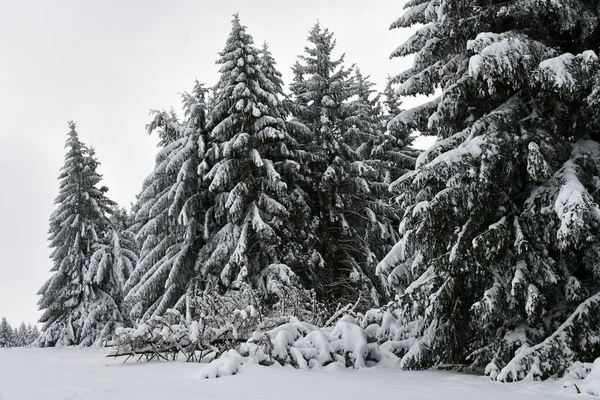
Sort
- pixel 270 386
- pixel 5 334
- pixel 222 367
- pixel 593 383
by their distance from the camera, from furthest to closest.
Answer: pixel 5 334
pixel 222 367
pixel 270 386
pixel 593 383

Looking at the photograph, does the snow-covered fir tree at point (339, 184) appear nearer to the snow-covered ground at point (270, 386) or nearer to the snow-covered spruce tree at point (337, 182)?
the snow-covered spruce tree at point (337, 182)

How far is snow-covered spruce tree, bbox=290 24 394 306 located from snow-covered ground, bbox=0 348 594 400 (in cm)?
1094

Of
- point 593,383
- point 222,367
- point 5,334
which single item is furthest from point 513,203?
point 5,334

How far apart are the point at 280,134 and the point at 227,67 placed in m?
3.44

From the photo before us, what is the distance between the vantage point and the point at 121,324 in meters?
23.8

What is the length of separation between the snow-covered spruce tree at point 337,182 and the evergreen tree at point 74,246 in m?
12.4

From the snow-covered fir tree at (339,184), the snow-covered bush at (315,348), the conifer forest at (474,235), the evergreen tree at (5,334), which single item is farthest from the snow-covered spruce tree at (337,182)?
the evergreen tree at (5,334)

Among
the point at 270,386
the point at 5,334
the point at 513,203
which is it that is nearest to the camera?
the point at 270,386

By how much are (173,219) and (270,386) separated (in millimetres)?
13108

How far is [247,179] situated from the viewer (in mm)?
17141

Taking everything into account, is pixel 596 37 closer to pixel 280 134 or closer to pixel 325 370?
pixel 325 370

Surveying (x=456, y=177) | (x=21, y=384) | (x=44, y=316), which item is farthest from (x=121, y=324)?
(x=456, y=177)

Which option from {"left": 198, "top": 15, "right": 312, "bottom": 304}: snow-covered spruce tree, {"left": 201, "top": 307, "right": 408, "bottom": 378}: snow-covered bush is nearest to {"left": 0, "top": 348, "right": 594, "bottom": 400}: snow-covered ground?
{"left": 201, "top": 307, "right": 408, "bottom": 378}: snow-covered bush

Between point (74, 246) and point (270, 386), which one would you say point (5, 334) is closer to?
point (74, 246)
